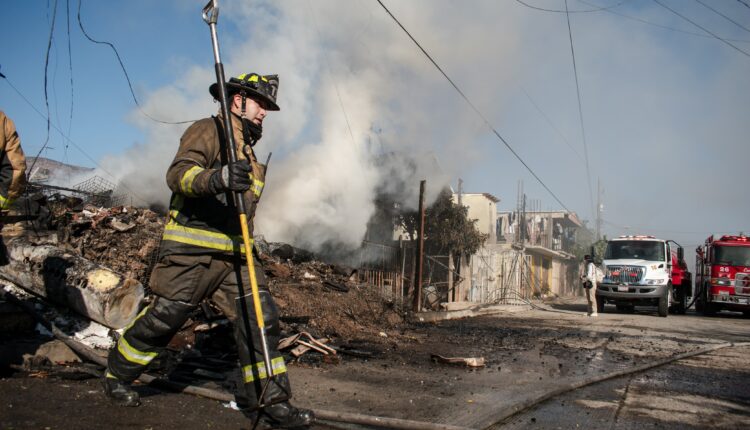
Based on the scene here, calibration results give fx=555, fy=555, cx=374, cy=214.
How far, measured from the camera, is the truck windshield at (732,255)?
1533 cm

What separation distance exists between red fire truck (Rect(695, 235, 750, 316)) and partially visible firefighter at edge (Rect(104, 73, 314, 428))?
16.1 meters

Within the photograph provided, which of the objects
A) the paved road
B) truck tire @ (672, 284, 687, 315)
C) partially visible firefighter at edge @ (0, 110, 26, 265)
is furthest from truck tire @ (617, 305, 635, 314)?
partially visible firefighter at edge @ (0, 110, 26, 265)

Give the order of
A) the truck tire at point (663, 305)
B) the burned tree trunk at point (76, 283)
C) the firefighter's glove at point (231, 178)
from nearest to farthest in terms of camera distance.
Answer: the firefighter's glove at point (231, 178) → the burned tree trunk at point (76, 283) → the truck tire at point (663, 305)

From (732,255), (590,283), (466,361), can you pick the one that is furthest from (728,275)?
(466,361)

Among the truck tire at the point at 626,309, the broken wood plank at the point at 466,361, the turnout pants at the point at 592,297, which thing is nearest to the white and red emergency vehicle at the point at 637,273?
the truck tire at the point at 626,309

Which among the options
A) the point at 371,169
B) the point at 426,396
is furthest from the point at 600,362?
the point at 371,169

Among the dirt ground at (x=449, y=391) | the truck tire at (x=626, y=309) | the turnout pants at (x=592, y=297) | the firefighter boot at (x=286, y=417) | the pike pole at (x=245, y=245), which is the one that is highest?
the pike pole at (x=245, y=245)

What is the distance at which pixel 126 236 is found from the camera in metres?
7.48

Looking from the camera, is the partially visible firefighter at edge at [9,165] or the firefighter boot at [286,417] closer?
the firefighter boot at [286,417]

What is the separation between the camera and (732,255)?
1549cm

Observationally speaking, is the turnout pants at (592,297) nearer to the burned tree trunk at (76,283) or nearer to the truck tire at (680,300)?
the truck tire at (680,300)

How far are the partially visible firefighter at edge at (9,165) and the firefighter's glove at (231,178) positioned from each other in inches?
53.6

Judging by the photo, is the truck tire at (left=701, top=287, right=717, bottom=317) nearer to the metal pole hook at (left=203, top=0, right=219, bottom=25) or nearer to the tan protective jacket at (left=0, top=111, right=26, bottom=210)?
the metal pole hook at (left=203, top=0, right=219, bottom=25)

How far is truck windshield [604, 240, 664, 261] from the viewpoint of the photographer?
15.4 meters
